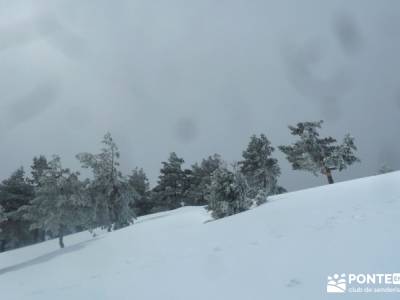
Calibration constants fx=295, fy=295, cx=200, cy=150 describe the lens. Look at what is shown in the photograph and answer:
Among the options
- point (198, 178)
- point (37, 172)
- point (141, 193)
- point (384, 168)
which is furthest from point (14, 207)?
point (384, 168)

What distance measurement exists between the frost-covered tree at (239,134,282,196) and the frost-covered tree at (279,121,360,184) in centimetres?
458

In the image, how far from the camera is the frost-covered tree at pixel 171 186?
165 feet

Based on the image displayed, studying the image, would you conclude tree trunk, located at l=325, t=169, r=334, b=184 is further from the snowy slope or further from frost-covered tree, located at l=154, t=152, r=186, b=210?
the snowy slope

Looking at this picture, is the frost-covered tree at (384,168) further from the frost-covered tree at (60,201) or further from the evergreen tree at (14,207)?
the evergreen tree at (14,207)

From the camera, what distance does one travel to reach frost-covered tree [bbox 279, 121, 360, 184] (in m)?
37.9

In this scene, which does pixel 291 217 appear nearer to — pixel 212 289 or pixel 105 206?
pixel 212 289

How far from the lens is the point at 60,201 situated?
23.7m

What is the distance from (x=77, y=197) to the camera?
2434 centimetres

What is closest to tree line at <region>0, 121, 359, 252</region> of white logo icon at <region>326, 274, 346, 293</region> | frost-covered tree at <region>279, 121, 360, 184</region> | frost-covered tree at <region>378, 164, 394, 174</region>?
frost-covered tree at <region>279, 121, 360, 184</region>

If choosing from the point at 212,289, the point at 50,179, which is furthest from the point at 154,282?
the point at 50,179

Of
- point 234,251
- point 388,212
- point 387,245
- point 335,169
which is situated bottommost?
point 234,251

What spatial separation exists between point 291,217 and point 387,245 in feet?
16.0

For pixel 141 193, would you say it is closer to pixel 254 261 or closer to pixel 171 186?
pixel 171 186

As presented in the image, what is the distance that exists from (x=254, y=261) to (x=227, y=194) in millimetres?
10898
